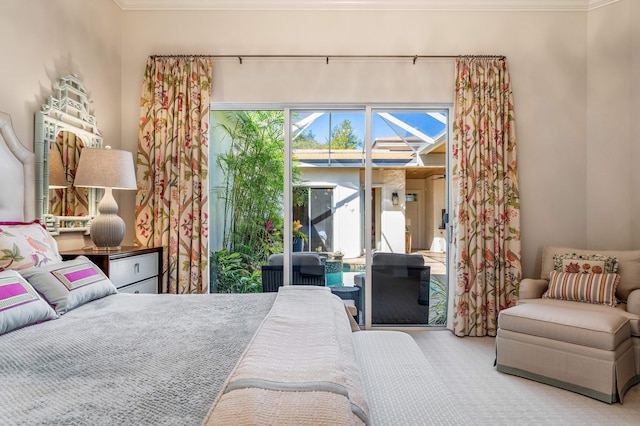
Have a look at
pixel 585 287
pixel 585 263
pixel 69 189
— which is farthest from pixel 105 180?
pixel 585 263

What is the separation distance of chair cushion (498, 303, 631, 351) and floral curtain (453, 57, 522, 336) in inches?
29.8

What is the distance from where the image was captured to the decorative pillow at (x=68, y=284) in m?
1.57

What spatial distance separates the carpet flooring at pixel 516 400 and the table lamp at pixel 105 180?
260 cm

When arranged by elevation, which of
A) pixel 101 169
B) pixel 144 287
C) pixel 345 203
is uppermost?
pixel 101 169

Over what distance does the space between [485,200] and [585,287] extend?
101cm

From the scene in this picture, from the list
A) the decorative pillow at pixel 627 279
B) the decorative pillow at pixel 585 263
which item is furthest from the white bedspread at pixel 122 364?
the decorative pillow at pixel 627 279

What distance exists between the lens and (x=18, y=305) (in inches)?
53.5

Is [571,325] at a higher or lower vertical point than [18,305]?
lower

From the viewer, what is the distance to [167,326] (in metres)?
1.36

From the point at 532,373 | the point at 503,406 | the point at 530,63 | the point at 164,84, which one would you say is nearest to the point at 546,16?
the point at 530,63

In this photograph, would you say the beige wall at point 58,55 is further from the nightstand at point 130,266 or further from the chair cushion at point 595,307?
the chair cushion at point 595,307

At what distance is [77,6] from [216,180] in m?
1.71

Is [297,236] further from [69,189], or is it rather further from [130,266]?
[69,189]

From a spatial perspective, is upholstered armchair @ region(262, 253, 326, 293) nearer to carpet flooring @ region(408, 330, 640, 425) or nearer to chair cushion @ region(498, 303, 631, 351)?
carpet flooring @ region(408, 330, 640, 425)
